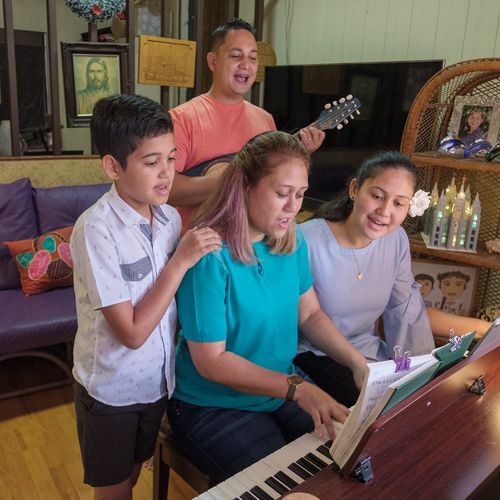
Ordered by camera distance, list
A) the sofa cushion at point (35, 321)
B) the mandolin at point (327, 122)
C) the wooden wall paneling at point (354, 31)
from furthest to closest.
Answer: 1. the wooden wall paneling at point (354, 31)
2. the sofa cushion at point (35, 321)
3. the mandolin at point (327, 122)

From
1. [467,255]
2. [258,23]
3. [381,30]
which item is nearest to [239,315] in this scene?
[467,255]

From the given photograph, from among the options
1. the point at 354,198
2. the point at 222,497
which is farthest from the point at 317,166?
the point at 222,497

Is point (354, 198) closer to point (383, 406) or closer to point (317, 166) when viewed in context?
point (383, 406)

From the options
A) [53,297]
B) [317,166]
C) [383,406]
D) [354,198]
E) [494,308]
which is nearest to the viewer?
[383,406]

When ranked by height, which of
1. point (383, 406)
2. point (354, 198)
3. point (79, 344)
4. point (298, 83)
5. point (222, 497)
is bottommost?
point (222, 497)

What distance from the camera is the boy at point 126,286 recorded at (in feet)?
3.99

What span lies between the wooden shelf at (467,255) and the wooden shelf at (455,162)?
0.34 metres

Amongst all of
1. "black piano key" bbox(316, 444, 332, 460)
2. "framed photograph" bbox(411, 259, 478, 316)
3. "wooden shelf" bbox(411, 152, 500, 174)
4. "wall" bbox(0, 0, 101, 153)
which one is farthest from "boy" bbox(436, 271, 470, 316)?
"wall" bbox(0, 0, 101, 153)

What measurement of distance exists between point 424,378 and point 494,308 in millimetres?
1539

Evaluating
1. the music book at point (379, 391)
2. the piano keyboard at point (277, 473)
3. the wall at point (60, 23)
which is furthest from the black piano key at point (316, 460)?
the wall at point (60, 23)

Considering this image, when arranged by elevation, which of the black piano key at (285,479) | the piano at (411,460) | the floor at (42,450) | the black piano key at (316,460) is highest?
the piano at (411,460)

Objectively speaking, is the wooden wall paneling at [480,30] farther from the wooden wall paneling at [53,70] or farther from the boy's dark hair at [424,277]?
the wooden wall paneling at [53,70]

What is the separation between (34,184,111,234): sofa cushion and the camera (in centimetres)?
288

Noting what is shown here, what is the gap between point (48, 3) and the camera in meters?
2.83
